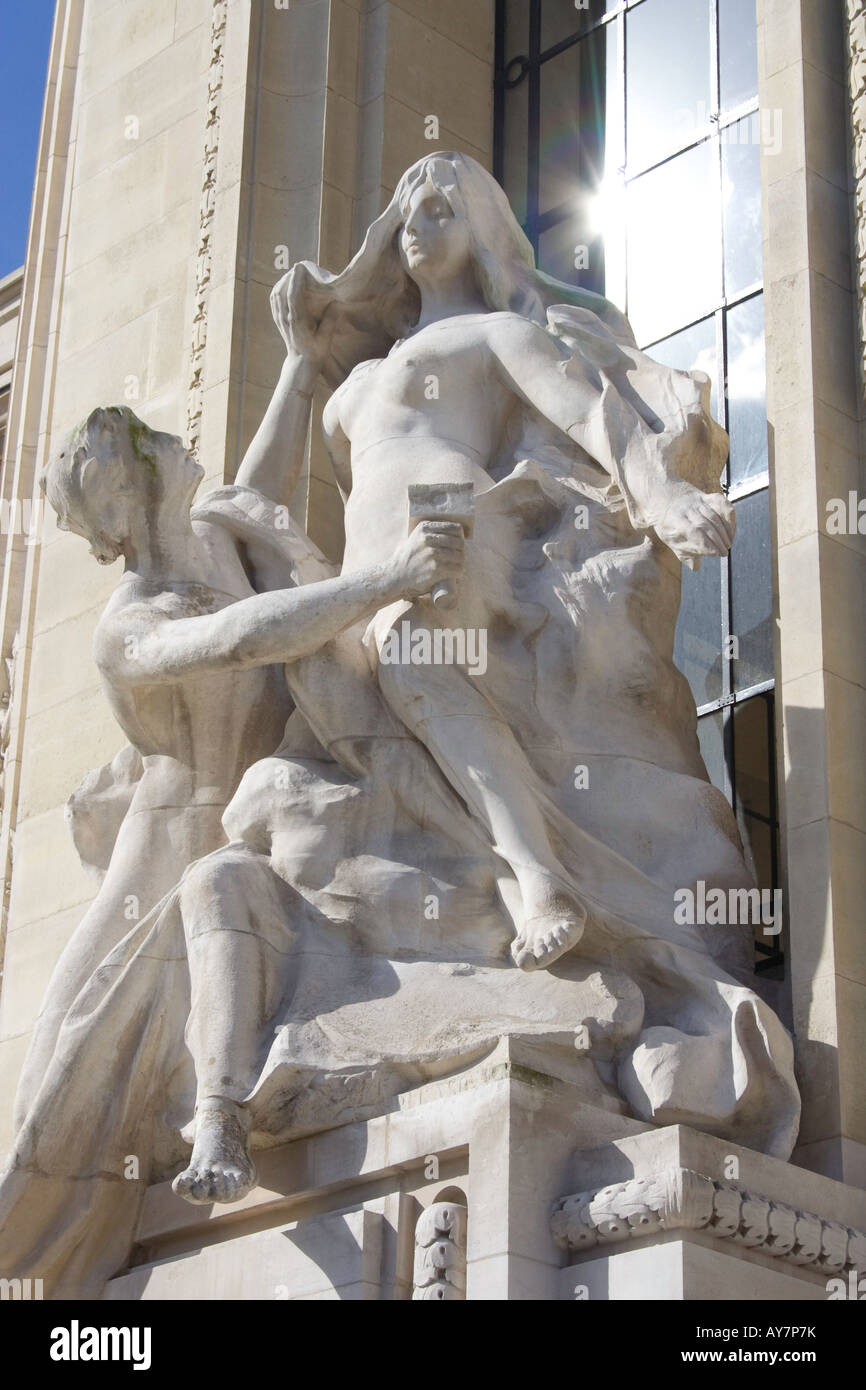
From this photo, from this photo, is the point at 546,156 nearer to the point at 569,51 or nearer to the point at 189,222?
the point at 569,51

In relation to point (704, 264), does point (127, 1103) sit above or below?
below

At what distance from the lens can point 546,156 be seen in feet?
41.2

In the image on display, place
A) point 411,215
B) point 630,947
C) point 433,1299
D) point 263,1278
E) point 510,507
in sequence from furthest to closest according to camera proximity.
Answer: point 411,215 → point 510,507 → point 630,947 → point 263,1278 → point 433,1299

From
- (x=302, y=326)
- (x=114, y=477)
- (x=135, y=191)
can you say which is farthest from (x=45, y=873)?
(x=135, y=191)

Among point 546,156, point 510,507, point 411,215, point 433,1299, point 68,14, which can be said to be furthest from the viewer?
point 68,14

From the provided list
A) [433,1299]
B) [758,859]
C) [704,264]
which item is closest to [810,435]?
[758,859]

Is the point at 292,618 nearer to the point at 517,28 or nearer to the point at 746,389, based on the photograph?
the point at 746,389

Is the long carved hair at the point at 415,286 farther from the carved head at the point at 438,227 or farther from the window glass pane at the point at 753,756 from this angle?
the window glass pane at the point at 753,756

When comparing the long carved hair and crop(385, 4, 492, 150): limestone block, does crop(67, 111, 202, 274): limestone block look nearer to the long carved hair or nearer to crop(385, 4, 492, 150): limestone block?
crop(385, 4, 492, 150): limestone block

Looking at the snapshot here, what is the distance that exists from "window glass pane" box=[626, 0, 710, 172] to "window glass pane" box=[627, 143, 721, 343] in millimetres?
168

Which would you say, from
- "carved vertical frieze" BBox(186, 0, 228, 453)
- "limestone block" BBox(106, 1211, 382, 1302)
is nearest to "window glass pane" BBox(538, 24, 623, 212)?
"carved vertical frieze" BBox(186, 0, 228, 453)

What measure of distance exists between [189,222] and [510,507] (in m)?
4.11

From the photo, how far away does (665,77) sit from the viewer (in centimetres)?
1200

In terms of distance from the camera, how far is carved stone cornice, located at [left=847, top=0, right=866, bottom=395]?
8984mm
